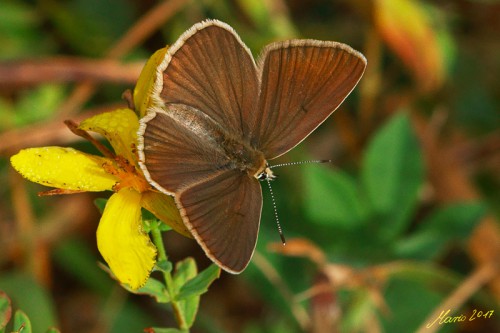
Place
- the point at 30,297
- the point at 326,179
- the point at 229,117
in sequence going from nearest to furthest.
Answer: the point at 229,117 < the point at 326,179 < the point at 30,297

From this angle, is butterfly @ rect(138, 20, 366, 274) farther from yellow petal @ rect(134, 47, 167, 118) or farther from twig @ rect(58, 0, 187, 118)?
twig @ rect(58, 0, 187, 118)

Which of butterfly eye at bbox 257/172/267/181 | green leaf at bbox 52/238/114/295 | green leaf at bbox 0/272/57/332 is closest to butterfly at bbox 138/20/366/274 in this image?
butterfly eye at bbox 257/172/267/181

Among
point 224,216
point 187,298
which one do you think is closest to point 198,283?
point 187,298

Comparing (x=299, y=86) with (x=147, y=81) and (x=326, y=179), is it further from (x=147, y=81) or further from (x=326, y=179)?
(x=326, y=179)

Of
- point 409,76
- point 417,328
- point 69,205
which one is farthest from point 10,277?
point 409,76

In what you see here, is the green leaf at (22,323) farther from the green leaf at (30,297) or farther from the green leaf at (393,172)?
the green leaf at (393,172)

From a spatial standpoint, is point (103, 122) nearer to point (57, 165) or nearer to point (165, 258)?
point (57, 165)

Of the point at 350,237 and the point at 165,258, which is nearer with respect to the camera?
the point at 165,258
